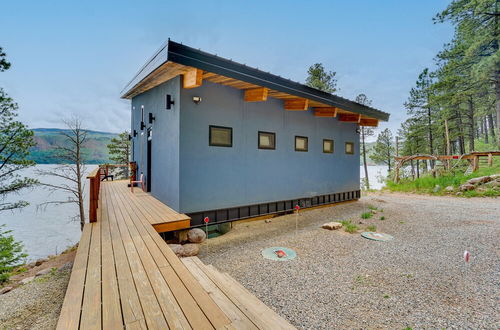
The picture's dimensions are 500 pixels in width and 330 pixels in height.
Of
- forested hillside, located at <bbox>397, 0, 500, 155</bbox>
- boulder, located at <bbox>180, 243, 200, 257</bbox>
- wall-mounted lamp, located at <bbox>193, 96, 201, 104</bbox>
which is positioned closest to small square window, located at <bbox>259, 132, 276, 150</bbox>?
wall-mounted lamp, located at <bbox>193, 96, 201, 104</bbox>

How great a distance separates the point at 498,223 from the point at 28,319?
949 cm

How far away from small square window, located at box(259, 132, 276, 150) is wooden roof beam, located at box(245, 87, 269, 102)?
99 centimetres

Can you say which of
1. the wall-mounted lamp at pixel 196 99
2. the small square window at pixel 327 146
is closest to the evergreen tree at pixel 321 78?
the small square window at pixel 327 146

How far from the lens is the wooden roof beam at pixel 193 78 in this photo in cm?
393

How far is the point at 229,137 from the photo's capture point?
5160mm

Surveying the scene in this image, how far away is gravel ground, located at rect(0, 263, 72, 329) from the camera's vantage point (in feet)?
7.01

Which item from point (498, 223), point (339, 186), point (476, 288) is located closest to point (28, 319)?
point (476, 288)

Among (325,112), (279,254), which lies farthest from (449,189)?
(279,254)

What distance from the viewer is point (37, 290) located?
2.93 m

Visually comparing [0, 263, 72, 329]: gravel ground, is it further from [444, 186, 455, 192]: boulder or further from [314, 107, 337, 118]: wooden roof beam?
[444, 186, 455, 192]: boulder

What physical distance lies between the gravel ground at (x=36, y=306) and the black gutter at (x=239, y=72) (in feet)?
12.0

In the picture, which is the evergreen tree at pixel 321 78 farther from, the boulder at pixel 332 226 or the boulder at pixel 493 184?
the boulder at pixel 332 226

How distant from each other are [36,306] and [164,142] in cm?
365

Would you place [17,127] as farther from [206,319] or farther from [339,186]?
[339,186]
